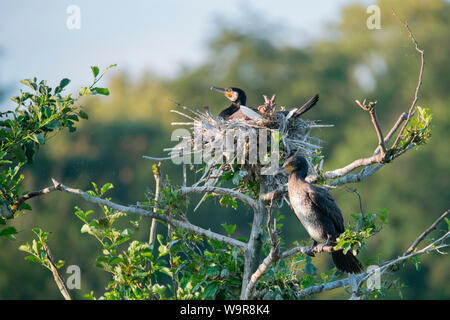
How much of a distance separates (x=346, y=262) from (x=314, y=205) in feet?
2.30

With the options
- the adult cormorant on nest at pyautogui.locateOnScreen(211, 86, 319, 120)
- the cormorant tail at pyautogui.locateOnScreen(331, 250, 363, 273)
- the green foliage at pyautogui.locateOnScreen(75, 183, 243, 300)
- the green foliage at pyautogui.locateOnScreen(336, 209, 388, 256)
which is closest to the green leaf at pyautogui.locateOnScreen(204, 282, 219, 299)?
the green foliage at pyautogui.locateOnScreen(75, 183, 243, 300)

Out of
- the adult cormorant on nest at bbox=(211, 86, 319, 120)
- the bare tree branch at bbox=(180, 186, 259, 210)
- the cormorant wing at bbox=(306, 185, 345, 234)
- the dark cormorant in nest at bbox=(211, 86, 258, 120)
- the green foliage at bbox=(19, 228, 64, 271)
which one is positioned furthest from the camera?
the dark cormorant in nest at bbox=(211, 86, 258, 120)

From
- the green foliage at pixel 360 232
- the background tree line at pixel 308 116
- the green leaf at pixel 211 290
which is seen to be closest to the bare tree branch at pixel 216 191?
the green leaf at pixel 211 290

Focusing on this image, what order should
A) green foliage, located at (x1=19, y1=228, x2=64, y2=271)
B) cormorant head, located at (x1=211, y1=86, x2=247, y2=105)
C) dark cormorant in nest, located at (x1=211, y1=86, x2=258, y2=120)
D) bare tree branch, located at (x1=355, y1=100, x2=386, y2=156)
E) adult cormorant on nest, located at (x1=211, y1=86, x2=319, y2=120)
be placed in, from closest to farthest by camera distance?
bare tree branch, located at (x1=355, y1=100, x2=386, y2=156) → green foliage, located at (x1=19, y1=228, x2=64, y2=271) → adult cormorant on nest, located at (x1=211, y1=86, x2=319, y2=120) → dark cormorant in nest, located at (x1=211, y1=86, x2=258, y2=120) → cormorant head, located at (x1=211, y1=86, x2=247, y2=105)

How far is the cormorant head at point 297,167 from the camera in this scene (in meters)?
7.32

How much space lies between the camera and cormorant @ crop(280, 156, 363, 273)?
7.27m

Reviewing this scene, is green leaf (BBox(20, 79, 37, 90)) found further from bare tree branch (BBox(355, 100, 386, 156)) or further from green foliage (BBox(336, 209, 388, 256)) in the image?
green foliage (BBox(336, 209, 388, 256))

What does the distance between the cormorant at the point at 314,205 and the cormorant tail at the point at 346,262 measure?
0.11 ft

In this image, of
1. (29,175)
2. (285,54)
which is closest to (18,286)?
(29,175)

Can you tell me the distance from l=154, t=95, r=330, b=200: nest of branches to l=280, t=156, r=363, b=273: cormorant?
0.24 metres

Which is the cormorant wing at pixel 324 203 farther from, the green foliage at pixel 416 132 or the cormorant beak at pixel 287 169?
the green foliage at pixel 416 132

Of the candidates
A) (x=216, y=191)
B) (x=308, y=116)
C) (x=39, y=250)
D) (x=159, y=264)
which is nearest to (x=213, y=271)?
(x=159, y=264)

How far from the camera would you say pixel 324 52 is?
48.5 metres
